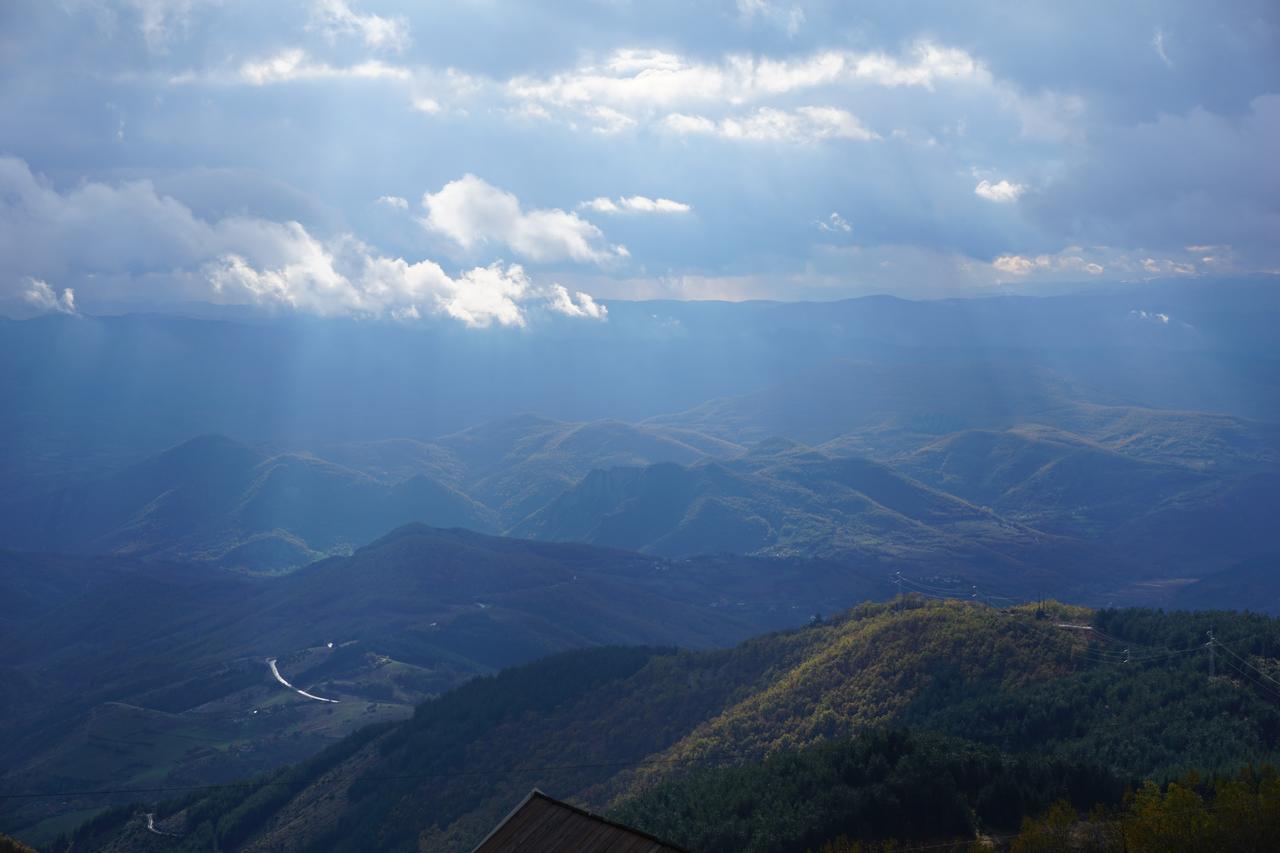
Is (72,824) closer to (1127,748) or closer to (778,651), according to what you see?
(778,651)

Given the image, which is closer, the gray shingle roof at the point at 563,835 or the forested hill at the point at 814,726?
the gray shingle roof at the point at 563,835

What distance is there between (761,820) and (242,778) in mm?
106840

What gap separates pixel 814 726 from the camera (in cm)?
10956

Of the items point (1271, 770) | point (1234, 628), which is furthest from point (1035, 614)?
point (1271, 770)

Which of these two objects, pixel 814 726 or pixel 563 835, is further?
pixel 814 726

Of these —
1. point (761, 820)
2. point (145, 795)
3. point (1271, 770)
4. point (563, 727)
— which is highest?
point (1271, 770)

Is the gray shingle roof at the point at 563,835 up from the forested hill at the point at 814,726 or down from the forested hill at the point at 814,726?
up

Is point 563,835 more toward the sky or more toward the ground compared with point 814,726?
more toward the sky

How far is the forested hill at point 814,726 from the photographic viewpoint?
7944 centimetres

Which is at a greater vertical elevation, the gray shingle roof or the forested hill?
the gray shingle roof

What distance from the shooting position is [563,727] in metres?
136

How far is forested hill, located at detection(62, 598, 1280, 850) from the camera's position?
7944 centimetres

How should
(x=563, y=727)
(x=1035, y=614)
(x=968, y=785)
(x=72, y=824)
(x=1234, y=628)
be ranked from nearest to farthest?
(x=968, y=785), (x=1234, y=628), (x=1035, y=614), (x=563, y=727), (x=72, y=824)

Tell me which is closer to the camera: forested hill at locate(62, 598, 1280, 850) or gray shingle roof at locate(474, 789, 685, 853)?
gray shingle roof at locate(474, 789, 685, 853)
